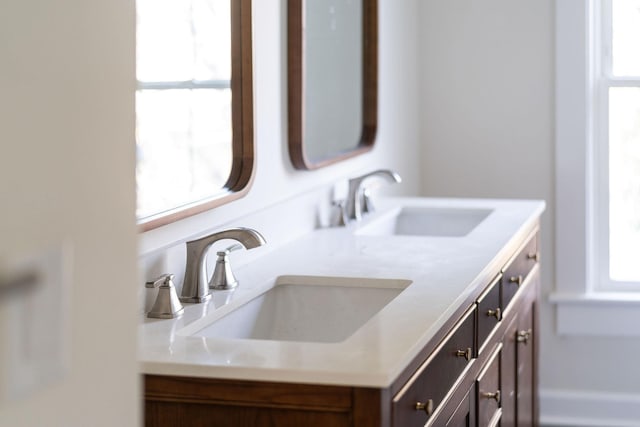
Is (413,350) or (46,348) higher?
(46,348)

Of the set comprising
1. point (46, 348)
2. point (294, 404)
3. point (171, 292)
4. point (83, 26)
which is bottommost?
point (294, 404)

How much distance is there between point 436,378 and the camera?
1.78 metres

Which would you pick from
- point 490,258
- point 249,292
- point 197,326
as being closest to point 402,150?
point 490,258

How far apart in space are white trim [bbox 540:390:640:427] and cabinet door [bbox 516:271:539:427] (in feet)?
2.53

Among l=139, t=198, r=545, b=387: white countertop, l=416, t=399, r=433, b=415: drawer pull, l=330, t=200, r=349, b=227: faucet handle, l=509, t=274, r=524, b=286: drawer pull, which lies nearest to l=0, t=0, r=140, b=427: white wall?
l=139, t=198, r=545, b=387: white countertop

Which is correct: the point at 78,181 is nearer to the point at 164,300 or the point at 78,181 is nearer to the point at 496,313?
the point at 164,300

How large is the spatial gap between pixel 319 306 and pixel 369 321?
1.31 ft

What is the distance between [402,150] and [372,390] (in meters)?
2.38

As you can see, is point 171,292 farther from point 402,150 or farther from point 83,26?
point 402,150

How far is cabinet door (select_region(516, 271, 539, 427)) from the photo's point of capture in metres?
2.83

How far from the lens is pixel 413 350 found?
157 centimetres

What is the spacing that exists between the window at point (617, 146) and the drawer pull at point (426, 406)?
7.62 feet

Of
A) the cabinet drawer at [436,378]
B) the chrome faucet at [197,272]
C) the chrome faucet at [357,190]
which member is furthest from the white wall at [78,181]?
the chrome faucet at [357,190]

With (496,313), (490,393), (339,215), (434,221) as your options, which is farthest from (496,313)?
(434,221)
